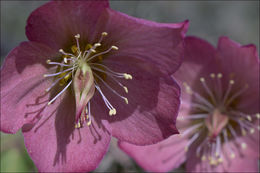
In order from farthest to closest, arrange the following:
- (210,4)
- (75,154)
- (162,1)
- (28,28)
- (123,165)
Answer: (210,4) < (162,1) < (123,165) < (75,154) < (28,28)

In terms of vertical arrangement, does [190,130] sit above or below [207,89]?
below

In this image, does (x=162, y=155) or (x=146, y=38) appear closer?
(x=146, y=38)

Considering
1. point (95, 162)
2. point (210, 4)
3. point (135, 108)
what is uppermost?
point (210, 4)

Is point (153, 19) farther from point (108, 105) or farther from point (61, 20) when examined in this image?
point (61, 20)

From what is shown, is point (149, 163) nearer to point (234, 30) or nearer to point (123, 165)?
point (123, 165)

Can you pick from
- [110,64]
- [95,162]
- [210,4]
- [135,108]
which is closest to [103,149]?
[95,162]

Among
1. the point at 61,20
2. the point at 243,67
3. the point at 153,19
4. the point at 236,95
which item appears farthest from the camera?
the point at 153,19

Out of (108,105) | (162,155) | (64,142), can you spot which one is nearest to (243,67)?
(162,155)
